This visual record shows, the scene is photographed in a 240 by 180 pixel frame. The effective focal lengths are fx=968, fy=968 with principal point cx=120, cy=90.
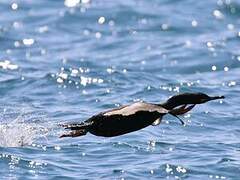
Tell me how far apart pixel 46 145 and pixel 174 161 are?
1356mm

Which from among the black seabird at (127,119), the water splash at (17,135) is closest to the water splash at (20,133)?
the water splash at (17,135)

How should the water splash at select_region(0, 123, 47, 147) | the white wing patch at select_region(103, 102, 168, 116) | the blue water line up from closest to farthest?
1. the white wing patch at select_region(103, 102, 168, 116)
2. the blue water
3. the water splash at select_region(0, 123, 47, 147)

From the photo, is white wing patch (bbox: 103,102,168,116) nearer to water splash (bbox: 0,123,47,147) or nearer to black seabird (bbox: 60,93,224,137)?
black seabird (bbox: 60,93,224,137)

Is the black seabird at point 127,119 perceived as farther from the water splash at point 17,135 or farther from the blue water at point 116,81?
the water splash at point 17,135

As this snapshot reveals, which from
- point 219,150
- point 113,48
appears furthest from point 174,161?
point 113,48

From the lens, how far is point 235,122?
1144cm

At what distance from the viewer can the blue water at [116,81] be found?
30.8 feet

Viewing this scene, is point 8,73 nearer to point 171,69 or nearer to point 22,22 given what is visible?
point 171,69

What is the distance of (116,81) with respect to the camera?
13648 millimetres

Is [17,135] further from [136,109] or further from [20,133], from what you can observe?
[136,109]

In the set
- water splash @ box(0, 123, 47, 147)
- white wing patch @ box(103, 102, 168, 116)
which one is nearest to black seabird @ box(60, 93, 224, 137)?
white wing patch @ box(103, 102, 168, 116)

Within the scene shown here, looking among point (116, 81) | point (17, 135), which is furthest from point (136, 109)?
point (116, 81)

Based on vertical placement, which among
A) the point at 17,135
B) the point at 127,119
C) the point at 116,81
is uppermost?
the point at 127,119

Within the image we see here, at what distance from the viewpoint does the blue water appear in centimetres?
938
